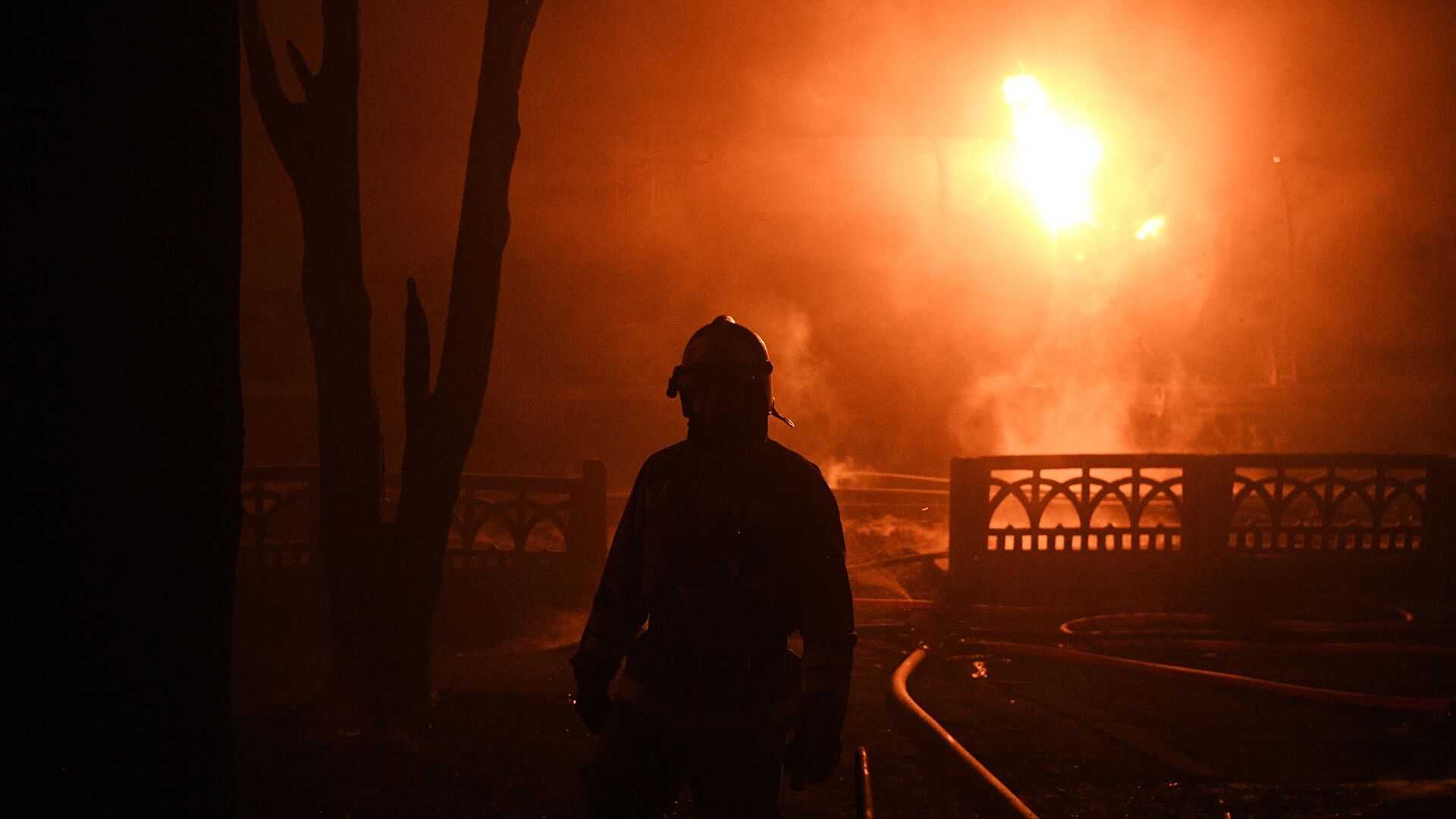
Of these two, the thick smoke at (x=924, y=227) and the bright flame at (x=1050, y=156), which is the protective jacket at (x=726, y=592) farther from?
the bright flame at (x=1050, y=156)

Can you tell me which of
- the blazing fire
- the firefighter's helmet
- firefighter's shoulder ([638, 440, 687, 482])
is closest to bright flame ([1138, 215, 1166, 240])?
the blazing fire

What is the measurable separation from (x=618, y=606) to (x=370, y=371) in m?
2.79

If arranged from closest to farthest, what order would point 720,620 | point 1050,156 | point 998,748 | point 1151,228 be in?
point 720,620, point 998,748, point 1050,156, point 1151,228

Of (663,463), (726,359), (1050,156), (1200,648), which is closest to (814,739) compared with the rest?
(663,463)

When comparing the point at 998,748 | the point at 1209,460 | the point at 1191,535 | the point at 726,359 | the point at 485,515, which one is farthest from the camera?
the point at 1191,535

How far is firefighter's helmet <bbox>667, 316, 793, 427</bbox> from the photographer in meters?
3.24

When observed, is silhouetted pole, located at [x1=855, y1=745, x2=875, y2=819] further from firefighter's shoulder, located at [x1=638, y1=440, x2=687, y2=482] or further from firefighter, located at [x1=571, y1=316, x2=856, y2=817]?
firefighter's shoulder, located at [x1=638, y1=440, x2=687, y2=482]

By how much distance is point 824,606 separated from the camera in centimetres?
312

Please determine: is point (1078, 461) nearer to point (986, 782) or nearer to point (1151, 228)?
point (986, 782)

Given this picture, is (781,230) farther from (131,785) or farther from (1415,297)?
(131,785)

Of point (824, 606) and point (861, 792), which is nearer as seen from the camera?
point (824, 606)

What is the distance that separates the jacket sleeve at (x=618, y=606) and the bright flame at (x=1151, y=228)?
17.6 m

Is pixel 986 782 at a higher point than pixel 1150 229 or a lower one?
lower

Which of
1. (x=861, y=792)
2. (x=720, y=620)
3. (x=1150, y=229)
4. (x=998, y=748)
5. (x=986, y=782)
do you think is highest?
(x=1150, y=229)
